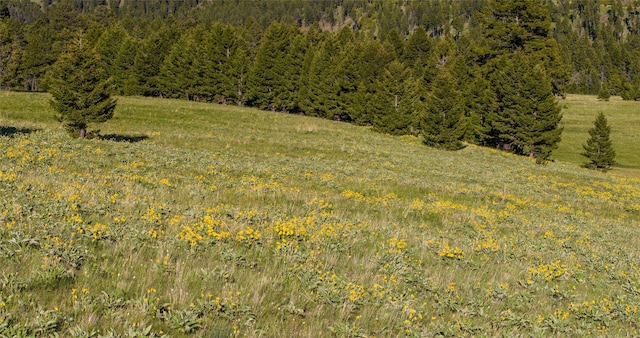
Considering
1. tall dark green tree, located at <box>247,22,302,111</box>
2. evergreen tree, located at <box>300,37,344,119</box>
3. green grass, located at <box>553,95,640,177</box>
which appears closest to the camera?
green grass, located at <box>553,95,640,177</box>

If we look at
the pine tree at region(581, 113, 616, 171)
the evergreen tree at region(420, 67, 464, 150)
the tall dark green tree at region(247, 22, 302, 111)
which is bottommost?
the pine tree at region(581, 113, 616, 171)

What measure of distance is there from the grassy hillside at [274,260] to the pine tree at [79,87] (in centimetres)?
426

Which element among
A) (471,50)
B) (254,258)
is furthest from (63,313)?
(471,50)

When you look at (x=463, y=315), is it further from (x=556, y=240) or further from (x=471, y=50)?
(x=471, y=50)

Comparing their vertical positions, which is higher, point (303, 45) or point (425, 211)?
point (303, 45)

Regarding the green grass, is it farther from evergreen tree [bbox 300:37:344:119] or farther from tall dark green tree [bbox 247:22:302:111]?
tall dark green tree [bbox 247:22:302:111]

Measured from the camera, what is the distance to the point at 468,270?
821 cm

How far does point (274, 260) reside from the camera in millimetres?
6547

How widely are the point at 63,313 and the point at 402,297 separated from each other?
4015 millimetres

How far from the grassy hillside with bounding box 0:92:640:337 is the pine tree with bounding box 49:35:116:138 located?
4.26 meters

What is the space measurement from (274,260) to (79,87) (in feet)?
64.4

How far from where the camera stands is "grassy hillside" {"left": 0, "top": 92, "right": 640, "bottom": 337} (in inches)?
174

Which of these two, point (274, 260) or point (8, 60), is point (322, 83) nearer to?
point (274, 260)

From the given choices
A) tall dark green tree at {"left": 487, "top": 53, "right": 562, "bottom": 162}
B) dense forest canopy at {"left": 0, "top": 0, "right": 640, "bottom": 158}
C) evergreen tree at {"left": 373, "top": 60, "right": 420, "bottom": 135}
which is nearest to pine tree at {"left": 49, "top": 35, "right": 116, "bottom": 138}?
dense forest canopy at {"left": 0, "top": 0, "right": 640, "bottom": 158}
